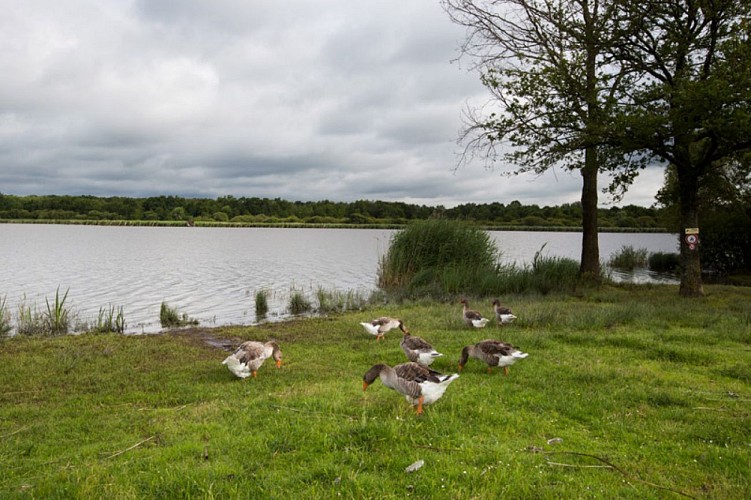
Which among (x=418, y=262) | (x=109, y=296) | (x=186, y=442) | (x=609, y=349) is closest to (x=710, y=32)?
(x=609, y=349)

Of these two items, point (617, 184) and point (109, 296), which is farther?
point (109, 296)

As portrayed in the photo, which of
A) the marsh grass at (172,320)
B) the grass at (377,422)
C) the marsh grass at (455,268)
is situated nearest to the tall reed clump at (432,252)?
the marsh grass at (455,268)

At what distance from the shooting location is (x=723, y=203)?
3497 centimetres

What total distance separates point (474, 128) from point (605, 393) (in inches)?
612

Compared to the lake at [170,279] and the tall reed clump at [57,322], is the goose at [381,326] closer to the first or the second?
the lake at [170,279]

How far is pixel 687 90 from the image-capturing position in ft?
48.8

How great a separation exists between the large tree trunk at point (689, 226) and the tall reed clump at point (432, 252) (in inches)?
320

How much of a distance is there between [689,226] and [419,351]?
14.4 meters

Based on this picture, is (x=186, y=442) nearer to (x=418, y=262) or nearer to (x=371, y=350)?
(x=371, y=350)

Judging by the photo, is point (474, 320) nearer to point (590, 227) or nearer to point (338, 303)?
point (338, 303)

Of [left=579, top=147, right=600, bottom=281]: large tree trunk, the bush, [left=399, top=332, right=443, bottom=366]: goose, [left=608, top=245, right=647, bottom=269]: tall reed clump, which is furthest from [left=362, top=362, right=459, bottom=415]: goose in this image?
the bush

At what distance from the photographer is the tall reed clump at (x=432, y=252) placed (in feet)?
82.6

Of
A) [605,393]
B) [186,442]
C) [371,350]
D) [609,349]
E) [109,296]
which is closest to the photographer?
[186,442]

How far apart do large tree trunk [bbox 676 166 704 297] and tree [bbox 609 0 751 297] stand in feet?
0.11
